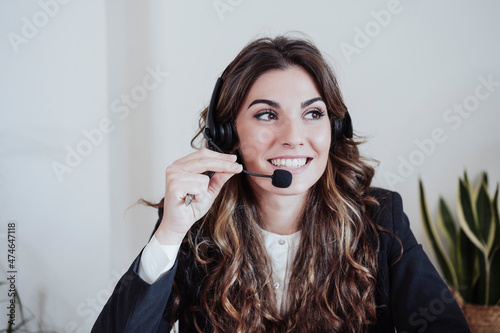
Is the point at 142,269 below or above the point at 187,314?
above

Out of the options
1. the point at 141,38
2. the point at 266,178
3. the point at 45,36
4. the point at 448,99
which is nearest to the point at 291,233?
the point at 266,178

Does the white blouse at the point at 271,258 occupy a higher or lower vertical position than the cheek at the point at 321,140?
lower

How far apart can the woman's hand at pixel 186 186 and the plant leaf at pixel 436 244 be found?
1106 mm

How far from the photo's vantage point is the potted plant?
5.70ft

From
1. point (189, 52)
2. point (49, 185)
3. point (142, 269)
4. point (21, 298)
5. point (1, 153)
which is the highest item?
point (189, 52)

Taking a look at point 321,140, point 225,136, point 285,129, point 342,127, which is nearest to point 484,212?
point 342,127

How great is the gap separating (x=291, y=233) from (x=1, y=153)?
1.27 metres

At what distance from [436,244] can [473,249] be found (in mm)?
145

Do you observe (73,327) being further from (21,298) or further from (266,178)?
(266,178)

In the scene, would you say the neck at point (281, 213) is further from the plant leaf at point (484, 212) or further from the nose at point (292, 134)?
the plant leaf at point (484, 212)

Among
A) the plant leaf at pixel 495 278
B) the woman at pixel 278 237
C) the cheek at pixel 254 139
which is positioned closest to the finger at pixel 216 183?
the woman at pixel 278 237

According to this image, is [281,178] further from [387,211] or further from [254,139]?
[387,211]

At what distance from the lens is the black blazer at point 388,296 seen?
103cm

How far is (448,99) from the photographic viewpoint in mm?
1891
